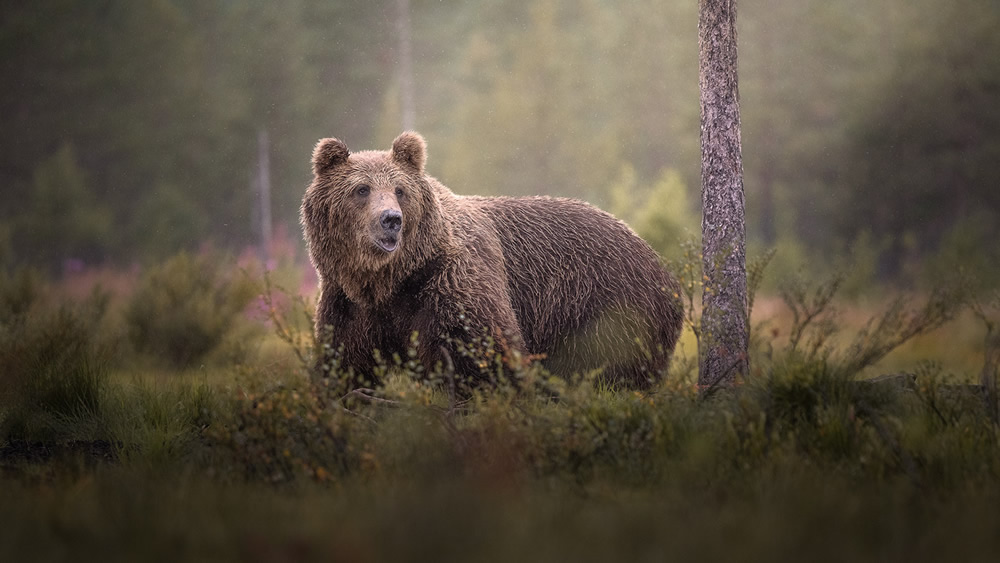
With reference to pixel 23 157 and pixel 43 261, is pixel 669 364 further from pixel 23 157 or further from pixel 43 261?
pixel 23 157

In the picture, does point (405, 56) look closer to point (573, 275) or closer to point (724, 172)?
point (573, 275)

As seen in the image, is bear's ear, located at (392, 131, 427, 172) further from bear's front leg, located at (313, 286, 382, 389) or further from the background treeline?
the background treeline

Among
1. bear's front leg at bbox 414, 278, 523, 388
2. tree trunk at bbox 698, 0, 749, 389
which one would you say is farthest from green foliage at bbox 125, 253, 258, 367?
tree trunk at bbox 698, 0, 749, 389

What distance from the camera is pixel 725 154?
6.68 metres

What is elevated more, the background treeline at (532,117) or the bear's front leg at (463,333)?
the background treeline at (532,117)

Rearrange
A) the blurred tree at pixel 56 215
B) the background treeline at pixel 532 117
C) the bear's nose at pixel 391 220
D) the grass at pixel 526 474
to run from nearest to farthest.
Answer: the grass at pixel 526 474
the bear's nose at pixel 391 220
the background treeline at pixel 532 117
the blurred tree at pixel 56 215

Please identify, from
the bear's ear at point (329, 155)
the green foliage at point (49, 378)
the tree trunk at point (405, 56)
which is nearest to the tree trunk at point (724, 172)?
the bear's ear at point (329, 155)

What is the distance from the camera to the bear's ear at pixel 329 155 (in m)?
6.20

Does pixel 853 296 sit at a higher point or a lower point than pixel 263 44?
lower

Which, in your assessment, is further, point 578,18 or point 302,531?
point 578,18

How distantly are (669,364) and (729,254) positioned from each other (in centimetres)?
125

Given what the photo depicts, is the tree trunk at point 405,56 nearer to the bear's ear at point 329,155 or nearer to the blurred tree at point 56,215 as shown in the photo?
the blurred tree at point 56,215

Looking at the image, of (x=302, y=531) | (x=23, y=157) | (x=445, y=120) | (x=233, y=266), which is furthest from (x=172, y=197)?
(x=302, y=531)

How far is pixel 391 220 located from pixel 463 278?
826 mm
